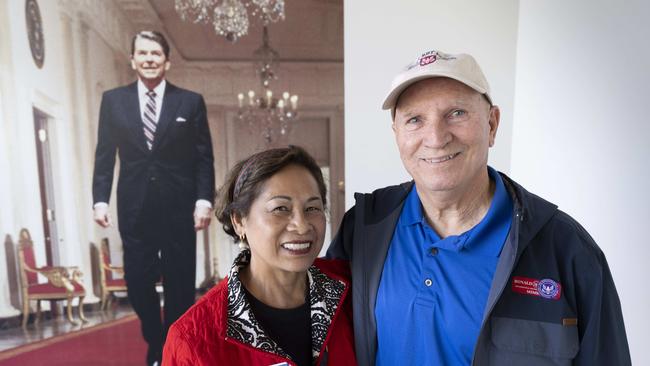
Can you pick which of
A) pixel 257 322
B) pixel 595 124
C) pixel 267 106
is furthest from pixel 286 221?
pixel 595 124

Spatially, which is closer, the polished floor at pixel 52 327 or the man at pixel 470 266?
the man at pixel 470 266

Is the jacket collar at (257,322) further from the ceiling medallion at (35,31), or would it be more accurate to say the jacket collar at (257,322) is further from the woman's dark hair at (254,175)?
the ceiling medallion at (35,31)

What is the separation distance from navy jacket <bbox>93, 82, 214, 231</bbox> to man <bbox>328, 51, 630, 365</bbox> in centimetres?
127

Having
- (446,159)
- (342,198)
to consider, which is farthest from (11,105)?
(446,159)

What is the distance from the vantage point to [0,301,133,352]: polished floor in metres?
2.16

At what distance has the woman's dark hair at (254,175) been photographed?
115 cm

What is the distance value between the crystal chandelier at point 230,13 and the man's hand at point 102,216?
Answer: 1.16 meters

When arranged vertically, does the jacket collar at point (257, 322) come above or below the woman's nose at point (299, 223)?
below

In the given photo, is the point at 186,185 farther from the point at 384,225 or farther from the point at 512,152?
the point at 512,152

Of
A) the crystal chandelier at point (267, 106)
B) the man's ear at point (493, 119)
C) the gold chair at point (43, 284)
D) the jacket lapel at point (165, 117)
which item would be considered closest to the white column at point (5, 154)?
the gold chair at point (43, 284)

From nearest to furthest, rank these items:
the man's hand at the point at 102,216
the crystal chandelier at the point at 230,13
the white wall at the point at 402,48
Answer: the white wall at the point at 402,48, the crystal chandelier at the point at 230,13, the man's hand at the point at 102,216

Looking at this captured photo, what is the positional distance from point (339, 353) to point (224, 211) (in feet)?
1.97

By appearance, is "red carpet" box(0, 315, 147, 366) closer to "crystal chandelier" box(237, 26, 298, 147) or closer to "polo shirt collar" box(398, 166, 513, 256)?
"crystal chandelier" box(237, 26, 298, 147)

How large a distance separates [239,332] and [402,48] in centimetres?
156
